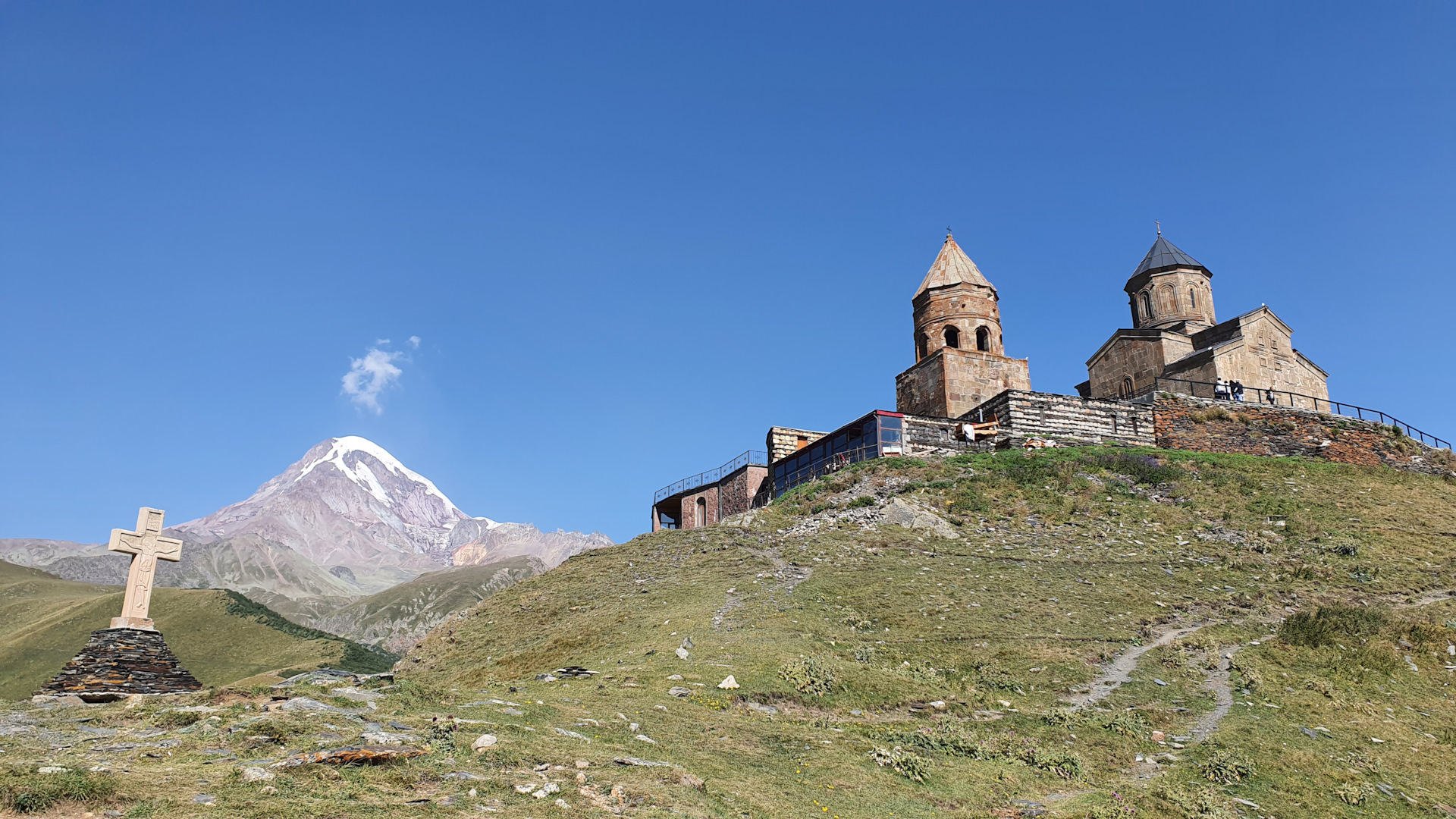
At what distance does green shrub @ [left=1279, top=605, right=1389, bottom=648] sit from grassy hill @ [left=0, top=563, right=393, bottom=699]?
1338 inches

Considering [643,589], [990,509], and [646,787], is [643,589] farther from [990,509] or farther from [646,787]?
[646,787]

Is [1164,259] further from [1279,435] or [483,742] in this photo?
[483,742]

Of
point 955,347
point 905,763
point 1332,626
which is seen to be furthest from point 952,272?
point 905,763

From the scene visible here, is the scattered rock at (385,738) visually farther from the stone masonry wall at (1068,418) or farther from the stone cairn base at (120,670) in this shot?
the stone masonry wall at (1068,418)

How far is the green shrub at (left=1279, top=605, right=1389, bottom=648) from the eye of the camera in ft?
60.2

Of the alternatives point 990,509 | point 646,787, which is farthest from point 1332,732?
point 990,509

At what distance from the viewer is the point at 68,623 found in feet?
142

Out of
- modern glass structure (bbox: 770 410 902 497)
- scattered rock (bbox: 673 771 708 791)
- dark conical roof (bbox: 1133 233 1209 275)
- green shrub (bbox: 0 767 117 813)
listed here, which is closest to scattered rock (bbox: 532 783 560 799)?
scattered rock (bbox: 673 771 708 791)

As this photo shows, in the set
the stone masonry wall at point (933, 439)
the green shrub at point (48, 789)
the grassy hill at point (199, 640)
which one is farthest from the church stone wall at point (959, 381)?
the green shrub at point (48, 789)

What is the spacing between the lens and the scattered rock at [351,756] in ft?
27.4

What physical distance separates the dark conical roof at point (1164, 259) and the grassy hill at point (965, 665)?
2305cm

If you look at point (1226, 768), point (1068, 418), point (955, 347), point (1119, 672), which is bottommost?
point (1226, 768)

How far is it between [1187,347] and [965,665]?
1531 inches

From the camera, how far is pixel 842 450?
3794cm
